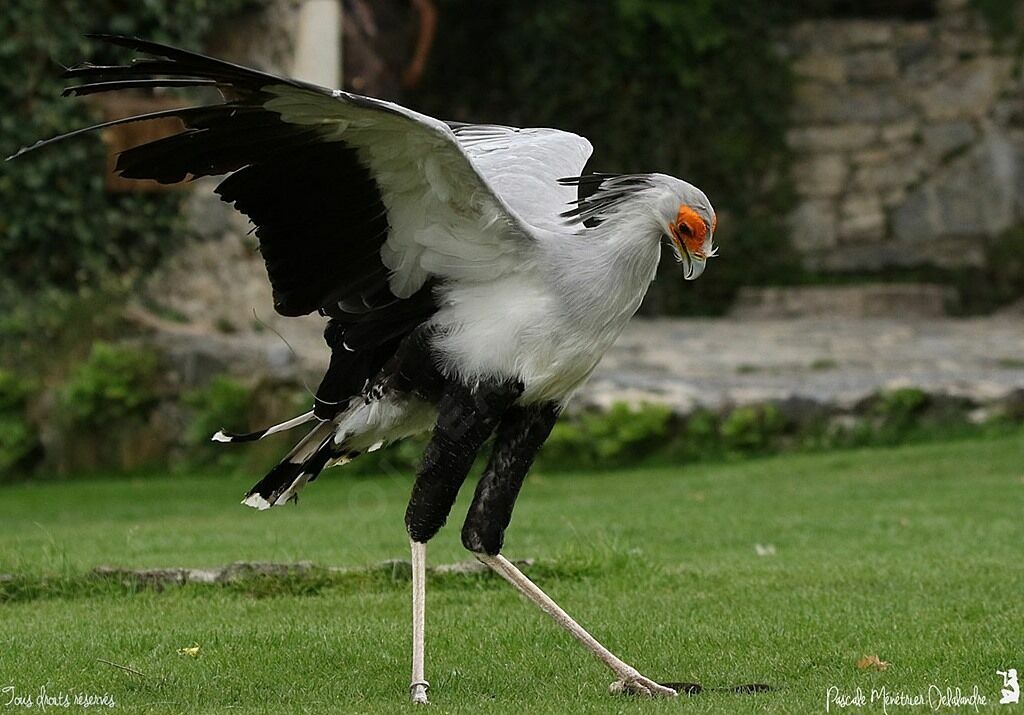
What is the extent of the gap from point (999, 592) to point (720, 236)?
38.6ft

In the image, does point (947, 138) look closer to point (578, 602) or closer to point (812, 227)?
point (812, 227)

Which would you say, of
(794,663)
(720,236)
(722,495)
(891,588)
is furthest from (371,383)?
(720,236)

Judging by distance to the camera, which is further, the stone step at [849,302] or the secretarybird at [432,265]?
the stone step at [849,302]

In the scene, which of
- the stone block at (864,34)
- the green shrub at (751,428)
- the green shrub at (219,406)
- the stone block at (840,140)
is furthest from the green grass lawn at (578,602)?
the stone block at (864,34)

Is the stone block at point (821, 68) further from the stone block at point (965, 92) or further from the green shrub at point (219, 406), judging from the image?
the green shrub at point (219, 406)

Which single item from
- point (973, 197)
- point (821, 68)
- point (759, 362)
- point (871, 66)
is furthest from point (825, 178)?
point (759, 362)

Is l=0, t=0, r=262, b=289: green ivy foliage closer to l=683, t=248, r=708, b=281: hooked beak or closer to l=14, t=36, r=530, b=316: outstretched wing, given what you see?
l=14, t=36, r=530, b=316: outstretched wing

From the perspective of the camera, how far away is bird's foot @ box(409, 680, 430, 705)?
187 inches

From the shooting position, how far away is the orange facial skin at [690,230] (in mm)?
4914

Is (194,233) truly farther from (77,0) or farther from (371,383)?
(371,383)

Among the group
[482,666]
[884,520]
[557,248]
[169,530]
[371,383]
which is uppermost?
[557,248]

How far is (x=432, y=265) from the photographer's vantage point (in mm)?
5070

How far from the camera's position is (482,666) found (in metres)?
5.31

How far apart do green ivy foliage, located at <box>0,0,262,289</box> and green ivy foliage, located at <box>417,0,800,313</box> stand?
5.67m
